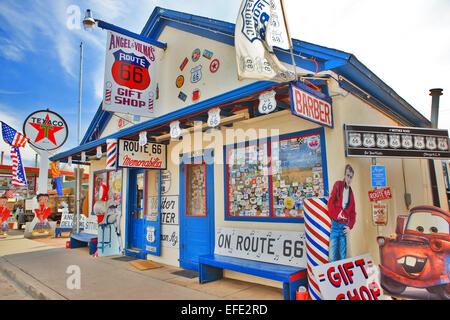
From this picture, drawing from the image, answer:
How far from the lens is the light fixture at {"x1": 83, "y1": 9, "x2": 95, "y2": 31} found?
6.68 meters

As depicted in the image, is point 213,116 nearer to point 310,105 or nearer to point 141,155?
point 310,105

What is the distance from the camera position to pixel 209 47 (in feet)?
22.7

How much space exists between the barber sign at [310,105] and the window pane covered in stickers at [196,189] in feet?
10.3

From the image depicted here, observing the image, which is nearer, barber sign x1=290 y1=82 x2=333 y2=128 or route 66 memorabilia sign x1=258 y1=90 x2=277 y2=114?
barber sign x1=290 y1=82 x2=333 y2=128

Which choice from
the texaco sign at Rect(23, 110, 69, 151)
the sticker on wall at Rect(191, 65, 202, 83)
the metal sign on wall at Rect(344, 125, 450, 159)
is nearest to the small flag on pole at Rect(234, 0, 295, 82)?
the metal sign on wall at Rect(344, 125, 450, 159)

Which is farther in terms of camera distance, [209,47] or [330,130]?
[209,47]

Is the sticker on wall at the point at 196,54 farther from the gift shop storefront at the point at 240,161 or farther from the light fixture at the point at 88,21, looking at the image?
the light fixture at the point at 88,21

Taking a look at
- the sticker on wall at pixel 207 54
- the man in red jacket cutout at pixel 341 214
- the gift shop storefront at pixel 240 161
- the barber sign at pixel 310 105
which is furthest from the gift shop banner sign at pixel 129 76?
the man in red jacket cutout at pixel 341 214

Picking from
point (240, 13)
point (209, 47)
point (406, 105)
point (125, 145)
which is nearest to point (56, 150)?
point (125, 145)

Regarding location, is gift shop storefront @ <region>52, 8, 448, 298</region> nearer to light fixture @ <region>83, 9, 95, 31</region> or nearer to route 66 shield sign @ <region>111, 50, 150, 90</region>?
route 66 shield sign @ <region>111, 50, 150, 90</region>

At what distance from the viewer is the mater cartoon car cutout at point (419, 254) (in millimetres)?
4070

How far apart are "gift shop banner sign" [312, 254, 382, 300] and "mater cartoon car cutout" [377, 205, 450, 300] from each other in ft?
0.70
